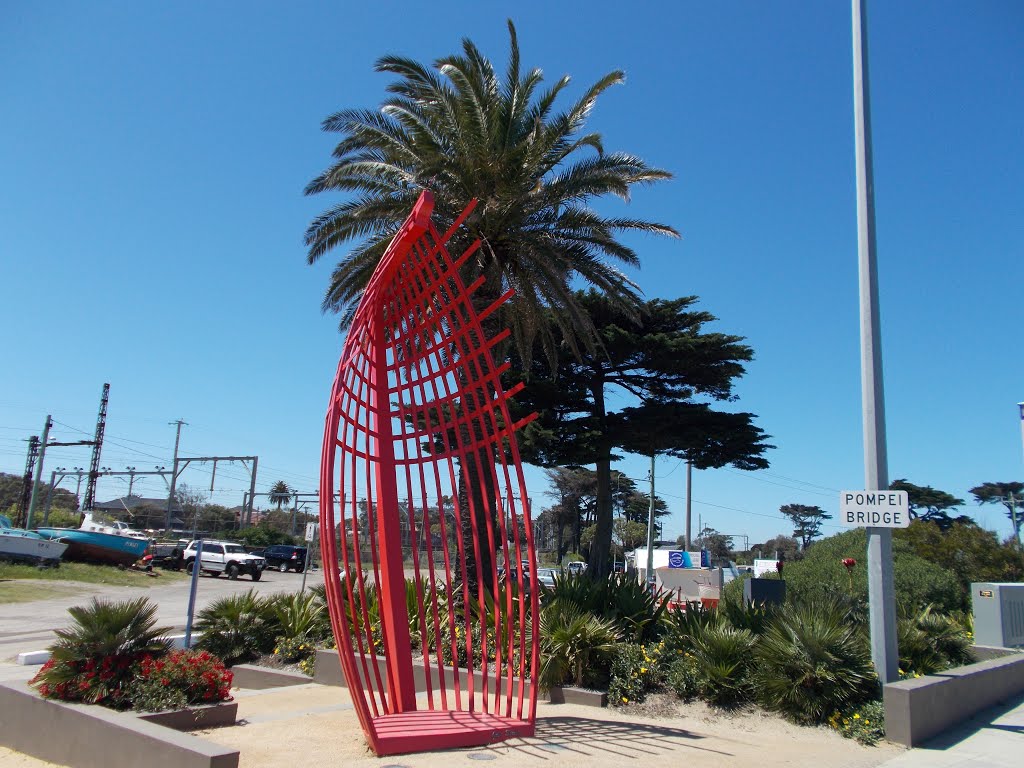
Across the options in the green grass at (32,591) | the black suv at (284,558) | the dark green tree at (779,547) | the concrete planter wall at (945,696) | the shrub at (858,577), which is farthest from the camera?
the dark green tree at (779,547)

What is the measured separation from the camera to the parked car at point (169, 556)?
39.8 meters

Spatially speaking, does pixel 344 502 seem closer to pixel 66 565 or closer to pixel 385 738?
pixel 385 738

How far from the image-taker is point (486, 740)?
22.5ft

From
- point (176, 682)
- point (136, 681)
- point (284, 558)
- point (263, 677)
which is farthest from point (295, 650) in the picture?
point (284, 558)

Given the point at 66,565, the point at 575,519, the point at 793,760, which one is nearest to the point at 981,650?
the point at 793,760

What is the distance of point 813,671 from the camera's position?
8344 mm

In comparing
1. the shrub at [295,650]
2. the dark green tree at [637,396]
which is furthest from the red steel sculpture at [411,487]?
the dark green tree at [637,396]

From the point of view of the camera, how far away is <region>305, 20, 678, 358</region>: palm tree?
46.6 ft

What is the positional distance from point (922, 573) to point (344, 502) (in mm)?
12114

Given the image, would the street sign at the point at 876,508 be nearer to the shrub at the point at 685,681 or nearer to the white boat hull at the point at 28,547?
the shrub at the point at 685,681

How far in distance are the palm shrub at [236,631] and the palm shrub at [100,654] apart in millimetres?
4174

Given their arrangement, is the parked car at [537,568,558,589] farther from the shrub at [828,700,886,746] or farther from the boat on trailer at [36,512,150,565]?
the boat on trailer at [36,512,150,565]

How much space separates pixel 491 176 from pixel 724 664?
9.23 meters

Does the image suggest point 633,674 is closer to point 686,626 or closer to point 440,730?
point 686,626
